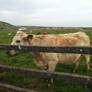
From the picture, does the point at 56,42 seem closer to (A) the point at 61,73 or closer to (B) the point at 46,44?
(B) the point at 46,44

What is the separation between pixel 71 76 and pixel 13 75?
3.72 m

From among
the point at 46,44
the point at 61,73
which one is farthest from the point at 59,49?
the point at 46,44

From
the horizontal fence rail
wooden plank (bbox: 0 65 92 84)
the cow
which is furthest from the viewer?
the cow

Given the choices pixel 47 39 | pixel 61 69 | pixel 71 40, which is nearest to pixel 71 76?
pixel 47 39

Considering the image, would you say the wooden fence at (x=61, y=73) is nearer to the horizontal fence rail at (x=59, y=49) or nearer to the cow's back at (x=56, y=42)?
the horizontal fence rail at (x=59, y=49)

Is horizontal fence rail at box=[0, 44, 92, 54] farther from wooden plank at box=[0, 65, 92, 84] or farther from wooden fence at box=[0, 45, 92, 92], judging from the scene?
wooden plank at box=[0, 65, 92, 84]

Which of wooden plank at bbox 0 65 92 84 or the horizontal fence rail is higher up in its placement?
the horizontal fence rail

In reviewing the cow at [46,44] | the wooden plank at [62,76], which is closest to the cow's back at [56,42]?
the cow at [46,44]

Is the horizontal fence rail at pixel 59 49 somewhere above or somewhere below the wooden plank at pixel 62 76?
above

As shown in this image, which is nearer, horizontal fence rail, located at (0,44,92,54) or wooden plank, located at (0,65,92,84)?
horizontal fence rail, located at (0,44,92,54)

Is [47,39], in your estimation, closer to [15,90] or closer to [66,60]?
[66,60]

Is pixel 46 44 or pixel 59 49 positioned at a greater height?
pixel 59 49

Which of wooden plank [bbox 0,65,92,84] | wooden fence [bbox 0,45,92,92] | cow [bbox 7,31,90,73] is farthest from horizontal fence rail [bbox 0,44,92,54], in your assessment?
cow [bbox 7,31,90,73]

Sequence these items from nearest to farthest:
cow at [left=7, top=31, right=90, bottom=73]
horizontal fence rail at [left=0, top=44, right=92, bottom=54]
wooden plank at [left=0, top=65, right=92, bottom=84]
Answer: horizontal fence rail at [left=0, top=44, right=92, bottom=54], wooden plank at [left=0, top=65, right=92, bottom=84], cow at [left=7, top=31, right=90, bottom=73]
